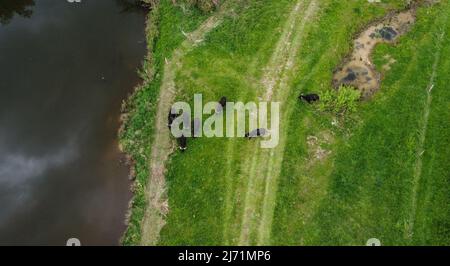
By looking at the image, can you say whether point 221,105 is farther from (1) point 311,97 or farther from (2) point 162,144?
(1) point 311,97

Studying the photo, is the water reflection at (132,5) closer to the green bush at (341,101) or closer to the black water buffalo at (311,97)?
the black water buffalo at (311,97)

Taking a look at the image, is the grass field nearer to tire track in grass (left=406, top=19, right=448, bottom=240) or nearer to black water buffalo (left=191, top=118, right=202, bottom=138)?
tire track in grass (left=406, top=19, right=448, bottom=240)

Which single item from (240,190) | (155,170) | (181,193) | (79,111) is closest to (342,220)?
(240,190)

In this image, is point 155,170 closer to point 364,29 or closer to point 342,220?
point 342,220

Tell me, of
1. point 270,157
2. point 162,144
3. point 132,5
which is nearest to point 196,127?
point 162,144

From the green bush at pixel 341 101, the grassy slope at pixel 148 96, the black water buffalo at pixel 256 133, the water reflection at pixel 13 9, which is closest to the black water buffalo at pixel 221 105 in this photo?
the black water buffalo at pixel 256 133
